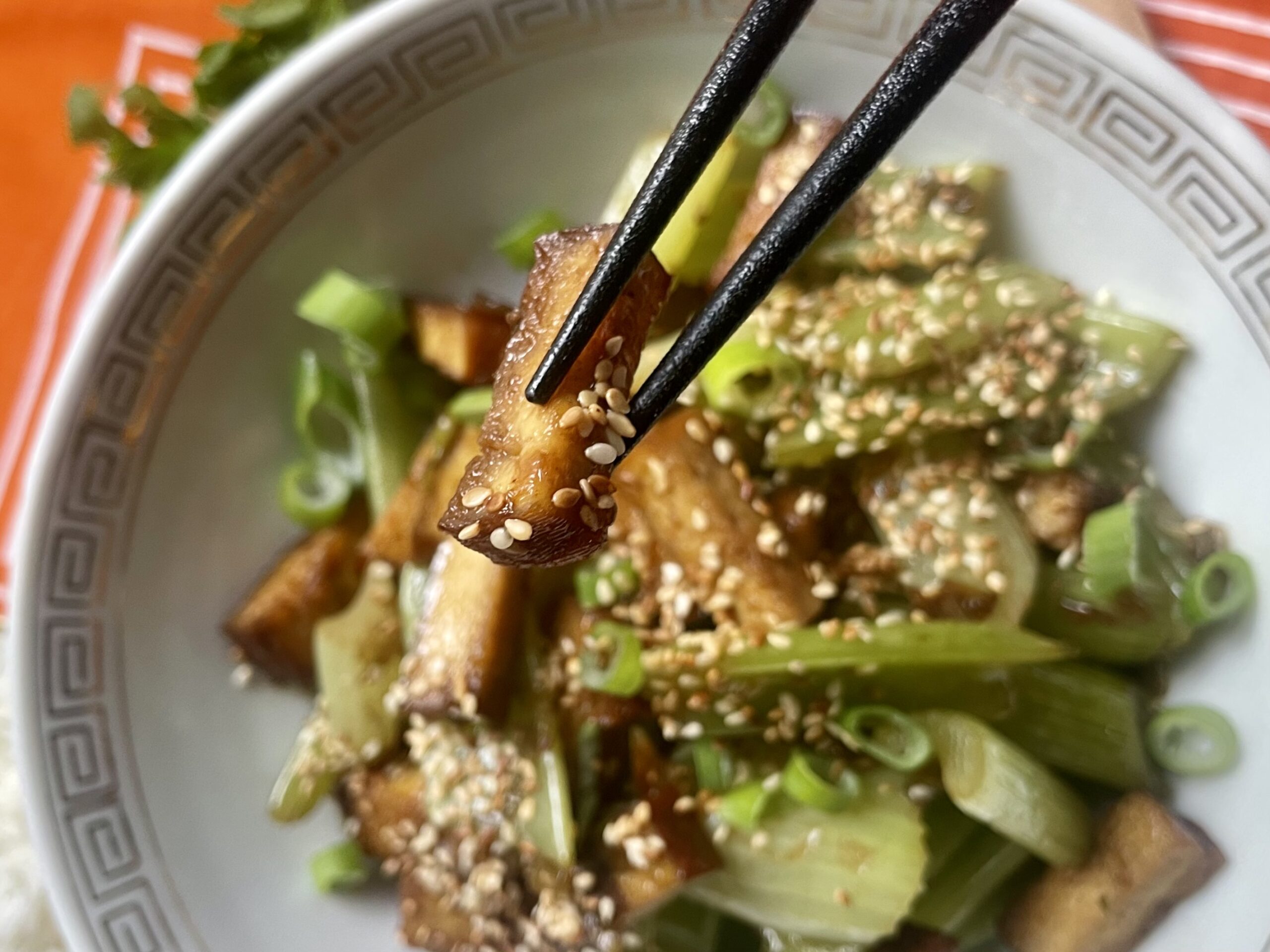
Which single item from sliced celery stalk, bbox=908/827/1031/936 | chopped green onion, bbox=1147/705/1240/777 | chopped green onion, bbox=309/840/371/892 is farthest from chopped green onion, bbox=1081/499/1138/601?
chopped green onion, bbox=309/840/371/892

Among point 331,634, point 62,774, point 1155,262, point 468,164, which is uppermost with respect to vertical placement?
point 1155,262

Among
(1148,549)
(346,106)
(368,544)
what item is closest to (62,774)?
(368,544)

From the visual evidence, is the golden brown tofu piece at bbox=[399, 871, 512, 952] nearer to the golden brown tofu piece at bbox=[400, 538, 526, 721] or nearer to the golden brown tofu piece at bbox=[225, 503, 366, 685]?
the golden brown tofu piece at bbox=[400, 538, 526, 721]

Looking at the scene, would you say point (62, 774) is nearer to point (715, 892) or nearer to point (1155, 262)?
point (715, 892)

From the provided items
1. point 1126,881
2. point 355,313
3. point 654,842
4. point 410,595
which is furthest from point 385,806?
point 1126,881

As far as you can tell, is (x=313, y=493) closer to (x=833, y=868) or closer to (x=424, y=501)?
(x=424, y=501)

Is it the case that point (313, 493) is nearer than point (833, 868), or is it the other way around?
point (833, 868)

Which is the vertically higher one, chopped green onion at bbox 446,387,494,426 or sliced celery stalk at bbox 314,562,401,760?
chopped green onion at bbox 446,387,494,426
